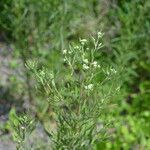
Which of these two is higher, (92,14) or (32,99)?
(92,14)

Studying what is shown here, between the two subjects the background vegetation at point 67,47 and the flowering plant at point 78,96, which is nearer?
the flowering plant at point 78,96

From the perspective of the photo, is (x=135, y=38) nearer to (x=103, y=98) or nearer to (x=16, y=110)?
(x=16, y=110)

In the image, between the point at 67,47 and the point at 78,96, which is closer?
the point at 78,96

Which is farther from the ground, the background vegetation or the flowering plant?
the background vegetation

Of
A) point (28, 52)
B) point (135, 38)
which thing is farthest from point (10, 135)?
point (135, 38)

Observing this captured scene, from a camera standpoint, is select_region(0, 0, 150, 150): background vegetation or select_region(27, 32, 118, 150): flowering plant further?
select_region(0, 0, 150, 150): background vegetation

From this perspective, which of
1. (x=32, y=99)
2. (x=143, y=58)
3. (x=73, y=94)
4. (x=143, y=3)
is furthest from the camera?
(x=143, y=58)

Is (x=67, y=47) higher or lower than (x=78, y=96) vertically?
higher

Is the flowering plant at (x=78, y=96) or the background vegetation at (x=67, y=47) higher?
the background vegetation at (x=67, y=47)
